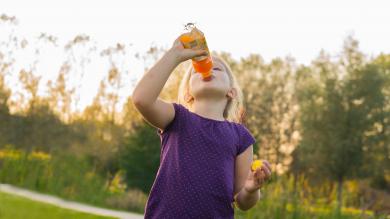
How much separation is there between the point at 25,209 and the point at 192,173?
322cm

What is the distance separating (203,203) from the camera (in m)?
2.14

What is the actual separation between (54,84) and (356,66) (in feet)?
47.0

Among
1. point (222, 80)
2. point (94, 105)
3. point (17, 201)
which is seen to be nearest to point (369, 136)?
point (94, 105)

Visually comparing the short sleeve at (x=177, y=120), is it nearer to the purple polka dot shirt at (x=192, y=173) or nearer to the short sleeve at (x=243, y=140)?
the purple polka dot shirt at (x=192, y=173)

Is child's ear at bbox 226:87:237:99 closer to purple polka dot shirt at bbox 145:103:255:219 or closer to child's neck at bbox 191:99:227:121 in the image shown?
child's neck at bbox 191:99:227:121

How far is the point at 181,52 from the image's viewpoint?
2094 millimetres

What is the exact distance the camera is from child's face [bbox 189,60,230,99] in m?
2.37

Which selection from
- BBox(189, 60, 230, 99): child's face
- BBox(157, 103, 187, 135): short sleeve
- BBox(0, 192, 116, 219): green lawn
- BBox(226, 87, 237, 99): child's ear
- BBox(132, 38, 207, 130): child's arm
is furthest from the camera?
BBox(0, 192, 116, 219): green lawn

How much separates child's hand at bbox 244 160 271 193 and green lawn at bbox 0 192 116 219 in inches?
121

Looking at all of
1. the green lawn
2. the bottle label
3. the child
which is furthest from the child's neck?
the green lawn

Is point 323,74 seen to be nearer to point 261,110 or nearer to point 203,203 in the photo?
point 261,110

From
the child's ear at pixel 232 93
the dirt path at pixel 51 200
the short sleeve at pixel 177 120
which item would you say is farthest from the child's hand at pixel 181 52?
the dirt path at pixel 51 200

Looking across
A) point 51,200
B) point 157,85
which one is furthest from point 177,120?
point 51,200

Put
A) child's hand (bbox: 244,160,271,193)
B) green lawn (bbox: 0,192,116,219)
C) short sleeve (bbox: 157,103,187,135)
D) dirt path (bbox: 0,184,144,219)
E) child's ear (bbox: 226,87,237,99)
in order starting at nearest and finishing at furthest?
child's hand (bbox: 244,160,271,193)
short sleeve (bbox: 157,103,187,135)
child's ear (bbox: 226,87,237,99)
green lawn (bbox: 0,192,116,219)
dirt path (bbox: 0,184,144,219)
